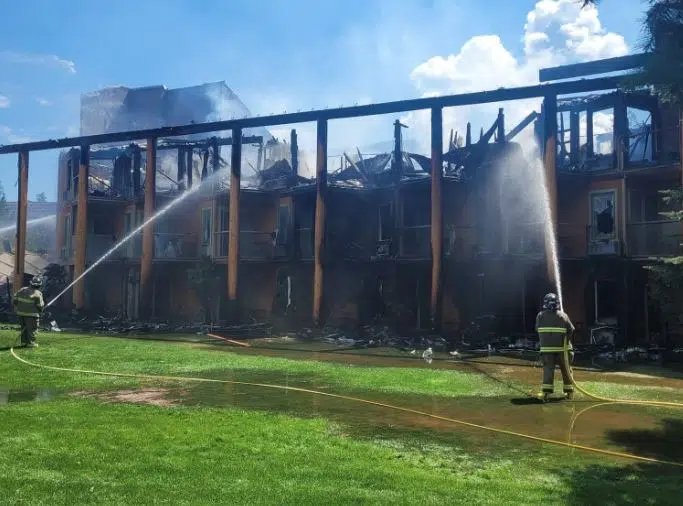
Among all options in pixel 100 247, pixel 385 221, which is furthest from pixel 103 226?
pixel 385 221

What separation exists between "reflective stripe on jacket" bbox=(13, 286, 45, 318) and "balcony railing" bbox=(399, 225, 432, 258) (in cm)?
1290

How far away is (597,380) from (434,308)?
8.88m

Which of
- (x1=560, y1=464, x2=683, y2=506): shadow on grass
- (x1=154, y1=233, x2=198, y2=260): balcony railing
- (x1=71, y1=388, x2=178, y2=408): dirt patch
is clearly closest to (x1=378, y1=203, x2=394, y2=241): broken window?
(x1=154, y1=233, x2=198, y2=260): balcony railing

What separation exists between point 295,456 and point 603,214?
62.0ft

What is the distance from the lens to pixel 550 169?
19891 mm

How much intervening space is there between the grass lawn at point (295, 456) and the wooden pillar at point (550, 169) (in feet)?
32.0

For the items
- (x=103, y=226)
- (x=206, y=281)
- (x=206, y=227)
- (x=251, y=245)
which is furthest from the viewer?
(x=103, y=226)

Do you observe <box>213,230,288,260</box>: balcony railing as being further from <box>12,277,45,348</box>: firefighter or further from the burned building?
<box>12,277,45,348</box>: firefighter

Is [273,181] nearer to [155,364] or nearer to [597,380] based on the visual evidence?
[155,364]

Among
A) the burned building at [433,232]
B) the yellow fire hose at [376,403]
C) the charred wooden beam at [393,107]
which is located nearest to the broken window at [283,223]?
the burned building at [433,232]

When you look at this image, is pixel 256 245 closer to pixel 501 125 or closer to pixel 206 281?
pixel 206 281

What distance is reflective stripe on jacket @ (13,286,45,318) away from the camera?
1580 cm

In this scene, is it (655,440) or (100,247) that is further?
(100,247)

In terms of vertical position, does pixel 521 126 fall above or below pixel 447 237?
above
